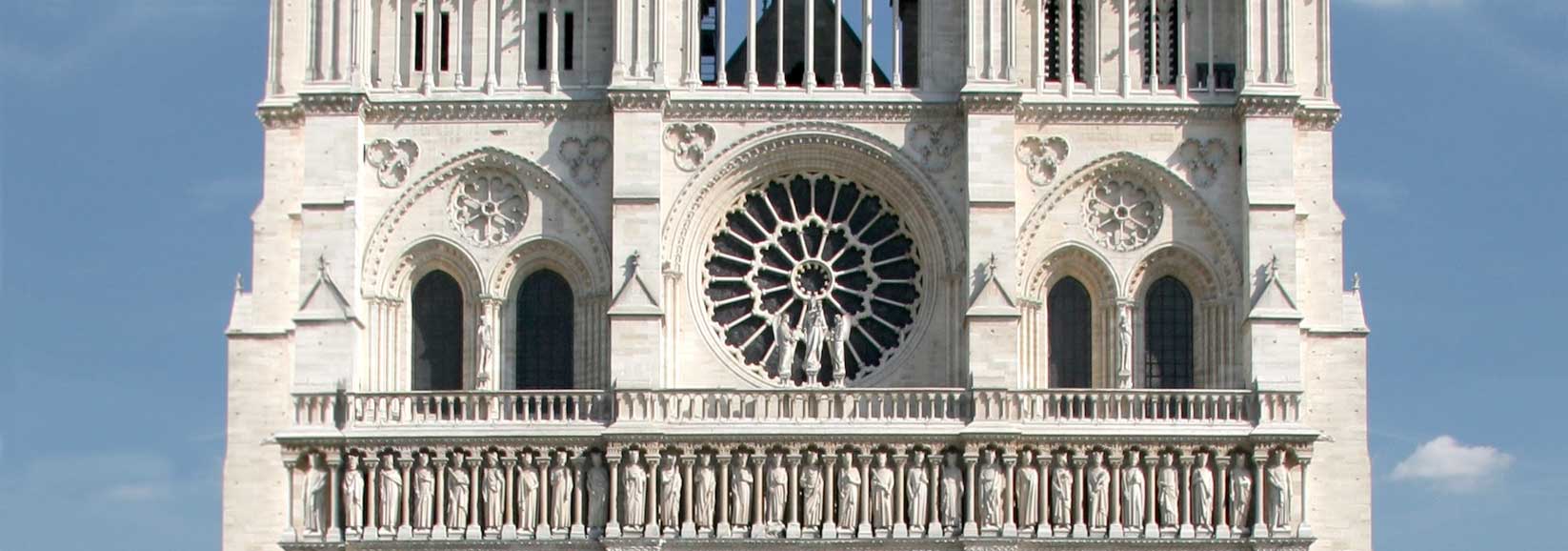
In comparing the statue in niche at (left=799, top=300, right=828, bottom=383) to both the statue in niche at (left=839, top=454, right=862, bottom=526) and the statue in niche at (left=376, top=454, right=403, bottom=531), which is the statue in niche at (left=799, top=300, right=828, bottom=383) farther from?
the statue in niche at (left=376, top=454, right=403, bottom=531)

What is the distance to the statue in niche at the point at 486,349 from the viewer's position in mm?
44219

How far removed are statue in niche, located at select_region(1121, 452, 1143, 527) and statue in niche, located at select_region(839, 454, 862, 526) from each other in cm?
372

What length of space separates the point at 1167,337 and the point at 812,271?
5310 mm

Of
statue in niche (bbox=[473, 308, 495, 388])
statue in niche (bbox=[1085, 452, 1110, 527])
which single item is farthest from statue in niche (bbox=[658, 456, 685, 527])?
statue in niche (bbox=[1085, 452, 1110, 527])

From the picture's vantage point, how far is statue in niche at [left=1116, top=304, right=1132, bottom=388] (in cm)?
4434

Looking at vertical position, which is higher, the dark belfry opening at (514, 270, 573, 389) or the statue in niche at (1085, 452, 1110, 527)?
the dark belfry opening at (514, 270, 573, 389)

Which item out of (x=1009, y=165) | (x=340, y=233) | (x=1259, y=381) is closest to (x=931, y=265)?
(x=1009, y=165)

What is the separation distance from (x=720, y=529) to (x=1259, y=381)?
25.9 ft

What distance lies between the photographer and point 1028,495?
142ft

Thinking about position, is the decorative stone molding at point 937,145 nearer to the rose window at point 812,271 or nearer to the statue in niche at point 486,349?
the rose window at point 812,271

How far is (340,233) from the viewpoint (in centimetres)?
4419

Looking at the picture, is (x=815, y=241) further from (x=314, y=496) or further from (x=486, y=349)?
(x=314, y=496)

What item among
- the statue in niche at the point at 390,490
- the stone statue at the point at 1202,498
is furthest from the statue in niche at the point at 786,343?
the stone statue at the point at 1202,498

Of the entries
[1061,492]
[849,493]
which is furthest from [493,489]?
[1061,492]
